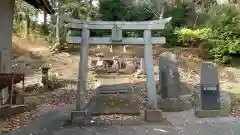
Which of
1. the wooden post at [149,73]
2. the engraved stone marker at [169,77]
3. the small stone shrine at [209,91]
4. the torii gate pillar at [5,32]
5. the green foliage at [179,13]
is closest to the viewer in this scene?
the wooden post at [149,73]

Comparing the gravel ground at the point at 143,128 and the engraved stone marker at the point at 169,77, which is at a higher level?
the engraved stone marker at the point at 169,77

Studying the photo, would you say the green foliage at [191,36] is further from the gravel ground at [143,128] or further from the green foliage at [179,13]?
the gravel ground at [143,128]

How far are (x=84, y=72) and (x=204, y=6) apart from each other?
23.7 meters

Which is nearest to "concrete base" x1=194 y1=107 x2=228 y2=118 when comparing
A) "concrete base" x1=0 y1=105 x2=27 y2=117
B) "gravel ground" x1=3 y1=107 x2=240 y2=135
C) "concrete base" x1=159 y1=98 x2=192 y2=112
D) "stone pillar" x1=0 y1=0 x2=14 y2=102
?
"gravel ground" x1=3 y1=107 x2=240 y2=135

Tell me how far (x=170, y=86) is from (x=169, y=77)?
400 millimetres

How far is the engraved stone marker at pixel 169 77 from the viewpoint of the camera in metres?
13.8

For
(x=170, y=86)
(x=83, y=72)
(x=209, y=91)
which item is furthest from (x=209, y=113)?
(x=83, y=72)

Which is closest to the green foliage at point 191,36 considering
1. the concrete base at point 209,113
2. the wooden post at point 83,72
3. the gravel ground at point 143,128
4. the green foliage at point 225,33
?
the green foliage at point 225,33

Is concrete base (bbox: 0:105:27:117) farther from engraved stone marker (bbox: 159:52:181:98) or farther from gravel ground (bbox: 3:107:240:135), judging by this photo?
engraved stone marker (bbox: 159:52:181:98)

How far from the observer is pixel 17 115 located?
11.1 meters

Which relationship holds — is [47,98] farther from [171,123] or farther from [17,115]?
[171,123]

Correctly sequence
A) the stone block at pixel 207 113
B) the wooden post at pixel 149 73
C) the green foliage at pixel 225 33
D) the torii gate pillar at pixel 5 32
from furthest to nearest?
the green foliage at pixel 225 33 < the stone block at pixel 207 113 < the torii gate pillar at pixel 5 32 < the wooden post at pixel 149 73

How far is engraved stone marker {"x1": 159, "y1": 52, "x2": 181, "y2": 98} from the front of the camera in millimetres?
13750

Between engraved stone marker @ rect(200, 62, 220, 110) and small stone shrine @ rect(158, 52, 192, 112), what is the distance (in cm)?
151
